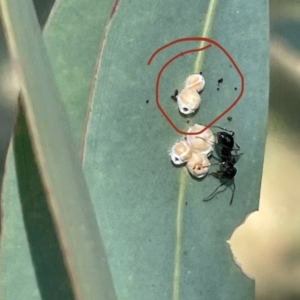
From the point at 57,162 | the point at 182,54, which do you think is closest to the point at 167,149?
the point at 182,54

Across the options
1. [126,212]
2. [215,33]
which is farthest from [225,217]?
[215,33]

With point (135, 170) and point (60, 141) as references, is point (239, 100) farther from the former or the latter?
point (60, 141)

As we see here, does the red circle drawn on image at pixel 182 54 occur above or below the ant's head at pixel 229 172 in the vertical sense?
above

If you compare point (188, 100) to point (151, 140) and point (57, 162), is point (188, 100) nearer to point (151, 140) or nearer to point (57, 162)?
point (151, 140)

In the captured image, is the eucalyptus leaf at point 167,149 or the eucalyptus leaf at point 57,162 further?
the eucalyptus leaf at point 167,149

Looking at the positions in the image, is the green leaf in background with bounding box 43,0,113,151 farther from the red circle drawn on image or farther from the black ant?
the black ant

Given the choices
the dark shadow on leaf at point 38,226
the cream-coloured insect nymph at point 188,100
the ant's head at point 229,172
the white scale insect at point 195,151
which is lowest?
the dark shadow on leaf at point 38,226

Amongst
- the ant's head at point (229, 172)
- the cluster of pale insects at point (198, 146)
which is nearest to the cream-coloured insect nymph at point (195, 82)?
the cluster of pale insects at point (198, 146)

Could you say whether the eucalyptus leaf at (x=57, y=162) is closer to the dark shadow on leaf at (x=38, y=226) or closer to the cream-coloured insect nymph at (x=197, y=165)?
the dark shadow on leaf at (x=38, y=226)

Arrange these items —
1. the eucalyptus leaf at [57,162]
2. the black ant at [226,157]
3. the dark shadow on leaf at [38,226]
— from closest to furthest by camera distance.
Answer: the eucalyptus leaf at [57,162]
the dark shadow on leaf at [38,226]
the black ant at [226,157]
